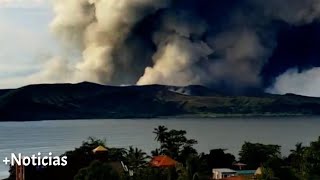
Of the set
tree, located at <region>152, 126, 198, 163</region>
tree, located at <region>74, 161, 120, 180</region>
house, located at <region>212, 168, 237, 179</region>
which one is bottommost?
house, located at <region>212, 168, 237, 179</region>

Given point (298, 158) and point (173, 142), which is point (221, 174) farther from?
point (173, 142)

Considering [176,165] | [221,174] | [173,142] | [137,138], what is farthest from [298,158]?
[137,138]

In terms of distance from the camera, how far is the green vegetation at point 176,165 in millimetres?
25344

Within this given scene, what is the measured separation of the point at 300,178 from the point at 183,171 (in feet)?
17.0

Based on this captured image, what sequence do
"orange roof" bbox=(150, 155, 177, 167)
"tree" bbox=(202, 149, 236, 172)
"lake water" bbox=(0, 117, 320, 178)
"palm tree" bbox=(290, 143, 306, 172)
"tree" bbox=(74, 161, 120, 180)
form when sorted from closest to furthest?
"tree" bbox=(74, 161, 120, 180)
"palm tree" bbox=(290, 143, 306, 172)
"orange roof" bbox=(150, 155, 177, 167)
"tree" bbox=(202, 149, 236, 172)
"lake water" bbox=(0, 117, 320, 178)

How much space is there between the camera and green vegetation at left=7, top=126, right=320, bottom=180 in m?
25.3

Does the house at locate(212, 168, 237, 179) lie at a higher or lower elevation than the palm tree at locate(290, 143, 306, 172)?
lower

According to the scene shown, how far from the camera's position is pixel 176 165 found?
3316 cm

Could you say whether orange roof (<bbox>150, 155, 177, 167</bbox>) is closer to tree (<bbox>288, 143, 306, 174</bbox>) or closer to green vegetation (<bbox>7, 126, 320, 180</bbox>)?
green vegetation (<bbox>7, 126, 320, 180</bbox>)

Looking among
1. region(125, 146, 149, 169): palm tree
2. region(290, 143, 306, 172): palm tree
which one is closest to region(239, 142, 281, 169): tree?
region(290, 143, 306, 172): palm tree

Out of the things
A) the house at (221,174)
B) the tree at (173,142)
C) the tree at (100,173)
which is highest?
the tree at (173,142)

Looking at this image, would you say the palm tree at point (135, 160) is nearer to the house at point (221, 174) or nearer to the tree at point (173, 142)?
the house at point (221, 174)

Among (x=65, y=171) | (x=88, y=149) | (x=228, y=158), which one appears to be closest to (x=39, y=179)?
(x=65, y=171)

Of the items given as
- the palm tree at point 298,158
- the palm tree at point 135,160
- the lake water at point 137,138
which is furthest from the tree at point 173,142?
the lake water at point 137,138
